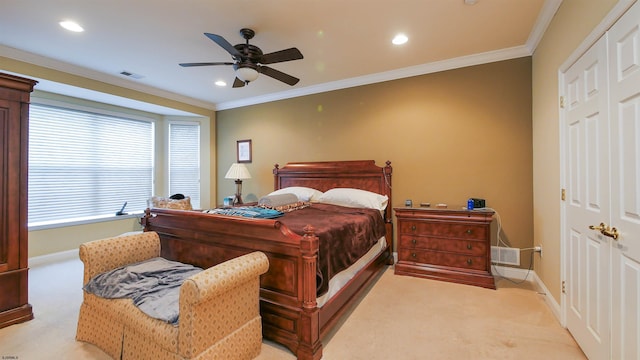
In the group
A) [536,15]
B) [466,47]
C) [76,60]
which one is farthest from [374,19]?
[76,60]

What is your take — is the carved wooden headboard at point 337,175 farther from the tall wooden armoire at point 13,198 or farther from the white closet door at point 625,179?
the tall wooden armoire at point 13,198

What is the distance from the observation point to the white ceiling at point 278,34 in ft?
7.97

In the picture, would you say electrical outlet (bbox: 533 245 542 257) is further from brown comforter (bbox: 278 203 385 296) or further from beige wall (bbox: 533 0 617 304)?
brown comforter (bbox: 278 203 385 296)

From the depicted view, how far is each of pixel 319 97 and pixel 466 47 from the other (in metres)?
2.19

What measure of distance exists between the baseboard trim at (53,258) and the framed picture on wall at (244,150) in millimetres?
2982

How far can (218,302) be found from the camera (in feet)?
5.37

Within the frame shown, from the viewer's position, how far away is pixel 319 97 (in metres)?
4.53

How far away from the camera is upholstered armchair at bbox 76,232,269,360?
4.91 ft

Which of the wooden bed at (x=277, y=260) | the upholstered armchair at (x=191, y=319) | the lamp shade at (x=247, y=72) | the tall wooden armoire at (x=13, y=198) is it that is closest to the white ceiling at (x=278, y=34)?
Result: the lamp shade at (x=247, y=72)

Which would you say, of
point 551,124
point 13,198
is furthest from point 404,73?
point 13,198

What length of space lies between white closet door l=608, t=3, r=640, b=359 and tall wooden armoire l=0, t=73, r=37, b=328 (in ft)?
14.0

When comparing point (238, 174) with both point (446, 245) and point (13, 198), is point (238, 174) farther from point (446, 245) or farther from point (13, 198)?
point (446, 245)

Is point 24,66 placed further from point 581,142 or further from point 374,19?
point 581,142

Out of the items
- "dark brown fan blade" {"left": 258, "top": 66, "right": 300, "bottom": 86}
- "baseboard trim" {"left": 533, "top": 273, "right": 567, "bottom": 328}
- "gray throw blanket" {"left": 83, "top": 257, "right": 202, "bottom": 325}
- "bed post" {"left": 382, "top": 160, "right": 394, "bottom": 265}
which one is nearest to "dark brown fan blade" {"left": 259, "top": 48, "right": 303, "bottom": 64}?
"dark brown fan blade" {"left": 258, "top": 66, "right": 300, "bottom": 86}
